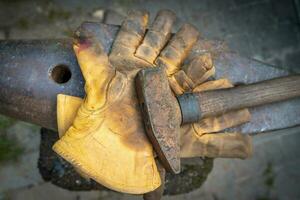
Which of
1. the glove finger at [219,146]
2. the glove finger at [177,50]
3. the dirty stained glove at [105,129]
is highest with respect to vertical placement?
the glove finger at [177,50]

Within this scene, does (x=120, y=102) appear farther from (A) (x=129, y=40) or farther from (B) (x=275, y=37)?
(B) (x=275, y=37)

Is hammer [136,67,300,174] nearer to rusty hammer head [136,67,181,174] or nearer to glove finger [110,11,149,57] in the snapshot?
rusty hammer head [136,67,181,174]

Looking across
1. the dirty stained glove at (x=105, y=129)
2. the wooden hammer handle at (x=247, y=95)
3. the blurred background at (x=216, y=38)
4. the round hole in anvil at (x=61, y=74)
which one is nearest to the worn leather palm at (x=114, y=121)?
the dirty stained glove at (x=105, y=129)

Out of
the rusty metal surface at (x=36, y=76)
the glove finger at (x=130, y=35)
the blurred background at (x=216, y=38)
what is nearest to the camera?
the rusty metal surface at (x=36, y=76)

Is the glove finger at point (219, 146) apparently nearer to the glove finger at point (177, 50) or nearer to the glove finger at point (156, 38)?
the glove finger at point (177, 50)

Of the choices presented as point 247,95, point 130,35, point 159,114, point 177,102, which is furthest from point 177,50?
point 159,114

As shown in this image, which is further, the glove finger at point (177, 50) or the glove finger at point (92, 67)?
the glove finger at point (177, 50)

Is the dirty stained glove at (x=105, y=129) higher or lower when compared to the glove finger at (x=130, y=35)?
lower

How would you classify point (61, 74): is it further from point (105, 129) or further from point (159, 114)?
point (159, 114)

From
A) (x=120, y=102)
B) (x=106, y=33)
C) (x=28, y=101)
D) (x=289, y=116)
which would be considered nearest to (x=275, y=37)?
(x=289, y=116)

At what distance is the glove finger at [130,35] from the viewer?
2418 mm

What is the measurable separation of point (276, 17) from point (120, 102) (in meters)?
2.55

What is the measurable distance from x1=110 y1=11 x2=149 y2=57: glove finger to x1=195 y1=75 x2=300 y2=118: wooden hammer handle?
20.3 inches

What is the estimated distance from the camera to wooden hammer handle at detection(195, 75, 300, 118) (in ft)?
7.64
